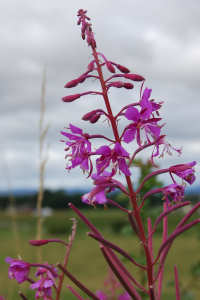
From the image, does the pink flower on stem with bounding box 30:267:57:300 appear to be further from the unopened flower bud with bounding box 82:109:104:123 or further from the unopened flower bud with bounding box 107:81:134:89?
the unopened flower bud with bounding box 107:81:134:89

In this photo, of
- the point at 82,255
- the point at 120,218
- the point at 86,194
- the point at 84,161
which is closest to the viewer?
the point at 86,194

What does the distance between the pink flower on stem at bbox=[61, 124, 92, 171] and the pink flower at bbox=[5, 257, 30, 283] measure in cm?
32

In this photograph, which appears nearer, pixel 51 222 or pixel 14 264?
pixel 14 264

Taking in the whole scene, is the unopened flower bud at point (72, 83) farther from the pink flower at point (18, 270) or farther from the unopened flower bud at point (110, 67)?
the pink flower at point (18, 270)

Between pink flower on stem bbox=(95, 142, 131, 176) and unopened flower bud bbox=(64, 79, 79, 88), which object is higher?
unopened flower bud bbox=(64, 79, 79, 88)

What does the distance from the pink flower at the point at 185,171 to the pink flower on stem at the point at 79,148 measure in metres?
0.25

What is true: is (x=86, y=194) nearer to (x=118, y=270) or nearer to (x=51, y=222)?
(x=118, y=270)

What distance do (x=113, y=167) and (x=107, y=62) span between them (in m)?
0.34

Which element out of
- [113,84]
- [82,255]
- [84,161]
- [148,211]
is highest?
[113,84]

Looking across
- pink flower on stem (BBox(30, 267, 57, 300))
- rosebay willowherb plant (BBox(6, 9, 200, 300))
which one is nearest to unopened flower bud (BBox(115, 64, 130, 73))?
rosebay willowherb plant (BBox(6, 9, 200, 300))

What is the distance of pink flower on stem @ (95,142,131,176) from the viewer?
1.05m

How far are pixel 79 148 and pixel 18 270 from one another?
0.42 meters

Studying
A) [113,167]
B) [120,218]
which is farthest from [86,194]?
[120,218]

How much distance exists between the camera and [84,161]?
1.15 m
